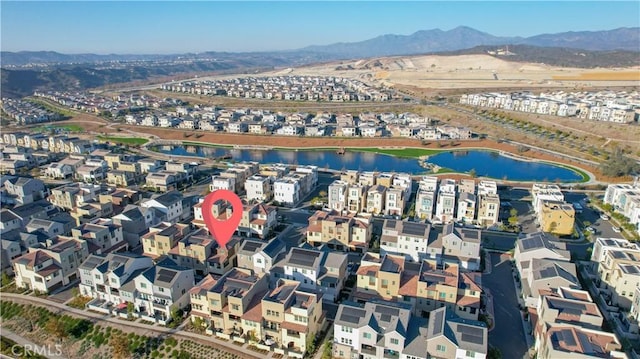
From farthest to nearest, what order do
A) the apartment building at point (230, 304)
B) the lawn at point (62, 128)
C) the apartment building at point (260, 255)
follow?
the lawn at point (62, 128)
the apartment building at point (260, 255)
the apartment building at point (230, 304)

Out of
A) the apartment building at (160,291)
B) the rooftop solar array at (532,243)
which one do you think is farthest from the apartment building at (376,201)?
the apartment building at (160,291)

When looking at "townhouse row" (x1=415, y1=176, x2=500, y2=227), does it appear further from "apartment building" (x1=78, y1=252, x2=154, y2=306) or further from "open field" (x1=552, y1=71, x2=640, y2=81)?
"open field" (x1=552, y1=71, x2=640, y2=81)

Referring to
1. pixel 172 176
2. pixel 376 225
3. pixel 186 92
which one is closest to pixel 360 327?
pixel 376 225

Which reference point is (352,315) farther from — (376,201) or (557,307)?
(376,201)

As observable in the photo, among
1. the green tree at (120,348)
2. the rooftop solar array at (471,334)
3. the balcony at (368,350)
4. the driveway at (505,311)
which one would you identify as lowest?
the green tree at (120,348)

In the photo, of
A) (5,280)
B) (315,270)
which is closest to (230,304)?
(315,270)

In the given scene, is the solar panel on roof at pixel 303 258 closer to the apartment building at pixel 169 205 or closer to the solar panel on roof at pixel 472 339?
the solar panel on roof at pixel 472 339
